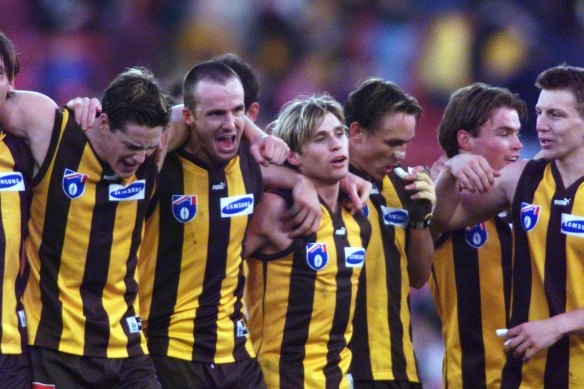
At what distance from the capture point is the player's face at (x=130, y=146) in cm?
526

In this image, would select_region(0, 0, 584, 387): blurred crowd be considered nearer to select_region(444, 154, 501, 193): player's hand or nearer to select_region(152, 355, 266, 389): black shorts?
select_region(444, 154, 501, 193): player's hand

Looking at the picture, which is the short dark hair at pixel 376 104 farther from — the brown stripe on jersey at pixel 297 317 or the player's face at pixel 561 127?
the brown stripe on jersey at pixel 297 317

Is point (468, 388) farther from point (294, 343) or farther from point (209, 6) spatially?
point (209, 6)

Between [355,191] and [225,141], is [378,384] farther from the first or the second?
[225,141]

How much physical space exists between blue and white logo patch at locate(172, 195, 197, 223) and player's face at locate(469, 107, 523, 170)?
5.90 ft

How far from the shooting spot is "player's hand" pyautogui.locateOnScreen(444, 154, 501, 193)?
19.0 ft

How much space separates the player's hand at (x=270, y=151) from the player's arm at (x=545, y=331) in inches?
57.3

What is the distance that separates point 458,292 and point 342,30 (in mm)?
6665

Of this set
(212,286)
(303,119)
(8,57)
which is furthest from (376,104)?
(8,57)

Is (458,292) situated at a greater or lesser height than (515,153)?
lesser

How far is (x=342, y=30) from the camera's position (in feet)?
41.4

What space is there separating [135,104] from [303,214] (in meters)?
1.06

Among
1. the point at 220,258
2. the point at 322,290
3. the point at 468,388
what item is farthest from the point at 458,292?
the point at 220,258

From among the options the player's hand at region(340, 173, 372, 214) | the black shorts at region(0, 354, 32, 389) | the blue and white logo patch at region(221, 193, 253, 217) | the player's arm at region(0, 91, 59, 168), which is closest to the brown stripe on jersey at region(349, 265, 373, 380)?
the player's hand at region(340, 173, 372, 214)
